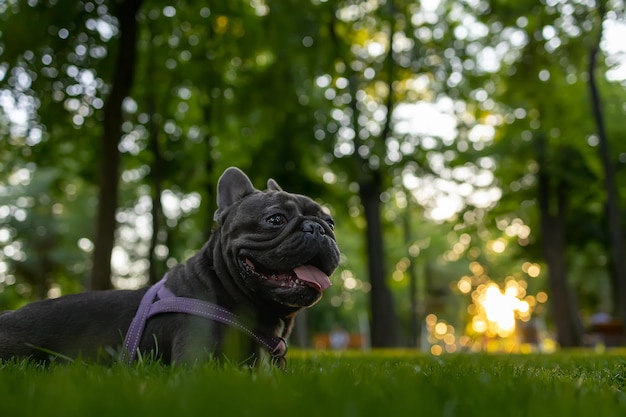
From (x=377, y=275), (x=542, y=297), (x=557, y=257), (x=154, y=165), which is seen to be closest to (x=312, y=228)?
(x=154, y=165)

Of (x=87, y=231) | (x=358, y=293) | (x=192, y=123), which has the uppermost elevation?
(x=192, y=123)

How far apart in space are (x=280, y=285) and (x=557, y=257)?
787 inches

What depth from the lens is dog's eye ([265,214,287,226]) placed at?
434 centimetres

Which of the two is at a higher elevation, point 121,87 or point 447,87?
point 447,87

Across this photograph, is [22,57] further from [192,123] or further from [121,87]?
[192,123]

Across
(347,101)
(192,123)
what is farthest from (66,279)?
(347,101)

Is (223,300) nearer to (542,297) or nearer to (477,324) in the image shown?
(542,297)

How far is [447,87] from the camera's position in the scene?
17203 millimetres

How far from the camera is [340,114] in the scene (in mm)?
18312

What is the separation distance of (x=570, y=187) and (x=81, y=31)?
1804 cm

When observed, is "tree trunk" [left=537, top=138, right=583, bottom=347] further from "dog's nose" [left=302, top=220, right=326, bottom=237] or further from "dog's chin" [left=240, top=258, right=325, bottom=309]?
"dog's chin" [left=240, top=258, right=325, bottom=309]

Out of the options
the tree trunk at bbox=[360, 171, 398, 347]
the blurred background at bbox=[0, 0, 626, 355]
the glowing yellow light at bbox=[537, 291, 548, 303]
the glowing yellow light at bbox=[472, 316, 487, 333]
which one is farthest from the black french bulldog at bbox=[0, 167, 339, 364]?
the glowing yellow light at bbox=[472, 316, 487, 333]

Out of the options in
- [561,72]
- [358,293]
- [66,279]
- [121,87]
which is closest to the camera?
[121,87]

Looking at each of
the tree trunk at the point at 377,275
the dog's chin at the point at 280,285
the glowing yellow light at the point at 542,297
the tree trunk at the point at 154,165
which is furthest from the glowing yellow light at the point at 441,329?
the dog's chin at the point at 280,285
